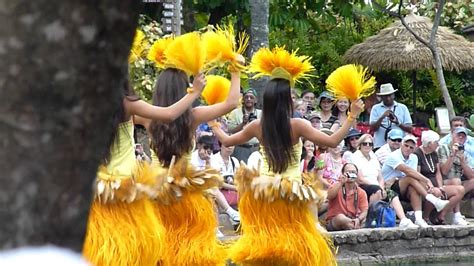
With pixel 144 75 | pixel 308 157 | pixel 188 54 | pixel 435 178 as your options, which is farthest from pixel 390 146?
pixel 188 54

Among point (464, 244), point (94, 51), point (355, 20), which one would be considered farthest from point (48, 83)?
point (355, 20)

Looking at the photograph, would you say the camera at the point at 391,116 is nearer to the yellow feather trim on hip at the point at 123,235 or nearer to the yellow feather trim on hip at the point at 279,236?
the yellow feather trim on hip at the point at 279,236

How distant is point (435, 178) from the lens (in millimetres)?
9031

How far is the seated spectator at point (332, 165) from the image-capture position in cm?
823

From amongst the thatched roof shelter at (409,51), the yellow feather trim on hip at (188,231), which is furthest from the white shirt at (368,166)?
the thatched roof shelter at (409,51)

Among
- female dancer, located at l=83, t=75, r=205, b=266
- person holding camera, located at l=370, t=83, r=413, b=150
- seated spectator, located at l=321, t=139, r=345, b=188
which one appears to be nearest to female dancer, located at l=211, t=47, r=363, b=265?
female dancer, located at l=83, t=75, r=205, b=266

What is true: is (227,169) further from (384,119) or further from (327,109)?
(384,119)

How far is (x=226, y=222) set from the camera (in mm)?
7871

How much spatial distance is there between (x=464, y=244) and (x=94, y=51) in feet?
25.1

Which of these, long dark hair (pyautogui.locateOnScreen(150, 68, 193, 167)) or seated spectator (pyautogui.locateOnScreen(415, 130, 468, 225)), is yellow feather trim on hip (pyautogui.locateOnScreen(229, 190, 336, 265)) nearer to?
long dark hair (pyautogui.locateOnScreen(150, 68, 193, 167))

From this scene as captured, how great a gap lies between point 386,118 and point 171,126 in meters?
4.85

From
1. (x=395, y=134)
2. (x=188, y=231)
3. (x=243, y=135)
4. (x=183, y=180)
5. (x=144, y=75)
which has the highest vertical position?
(x=144, y=75)

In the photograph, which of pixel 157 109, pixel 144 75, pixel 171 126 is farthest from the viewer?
pixel 144 75

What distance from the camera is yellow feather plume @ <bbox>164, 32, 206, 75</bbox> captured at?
5.07 metres
